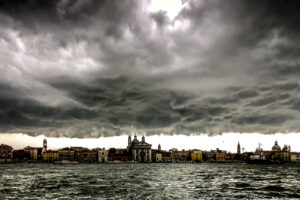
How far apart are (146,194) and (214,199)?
7.96 metres

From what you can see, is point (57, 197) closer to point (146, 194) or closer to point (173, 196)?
point (146, 194)

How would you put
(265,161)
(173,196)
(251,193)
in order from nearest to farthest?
(173,196) → (251,193) → (265,161)

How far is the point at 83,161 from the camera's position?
19762 cm

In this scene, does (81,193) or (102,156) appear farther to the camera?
(102,156)

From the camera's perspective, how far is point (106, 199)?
1225 inches

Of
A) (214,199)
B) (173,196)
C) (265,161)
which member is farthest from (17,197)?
(265,161)

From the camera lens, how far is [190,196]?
33312 millimetres

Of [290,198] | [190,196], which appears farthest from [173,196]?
[290,198]

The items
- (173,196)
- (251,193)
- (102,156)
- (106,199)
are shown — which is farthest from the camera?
(102,156)

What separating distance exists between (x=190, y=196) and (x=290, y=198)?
10.5m

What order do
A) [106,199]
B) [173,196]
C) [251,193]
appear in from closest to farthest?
[106,199] → [173,196] → [251,193]

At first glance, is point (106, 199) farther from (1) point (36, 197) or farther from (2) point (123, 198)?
(1) point (36, 197)

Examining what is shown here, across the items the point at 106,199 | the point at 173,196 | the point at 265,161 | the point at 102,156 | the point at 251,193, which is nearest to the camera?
the point at 106,199

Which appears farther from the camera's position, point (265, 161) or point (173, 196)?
point (265, 161)
